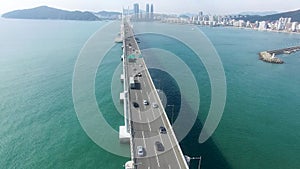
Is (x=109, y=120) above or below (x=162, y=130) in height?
below

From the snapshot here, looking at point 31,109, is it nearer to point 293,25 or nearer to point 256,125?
point 256,125

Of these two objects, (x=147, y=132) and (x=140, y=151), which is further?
(x=147, y=132)

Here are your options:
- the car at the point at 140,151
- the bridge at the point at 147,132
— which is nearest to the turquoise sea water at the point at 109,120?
the bridge at the point at 147,132

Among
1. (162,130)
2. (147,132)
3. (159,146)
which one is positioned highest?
(162,130)

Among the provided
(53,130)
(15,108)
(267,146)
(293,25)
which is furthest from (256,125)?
(293,25)

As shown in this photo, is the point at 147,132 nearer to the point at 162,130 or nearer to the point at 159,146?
the point at 162,130

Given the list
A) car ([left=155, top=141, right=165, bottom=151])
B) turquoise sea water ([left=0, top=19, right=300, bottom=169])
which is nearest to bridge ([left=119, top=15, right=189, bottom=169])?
car ([left=155, top=141, right=165, bottom=151])

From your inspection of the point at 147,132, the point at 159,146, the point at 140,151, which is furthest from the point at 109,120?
the point at 140,151

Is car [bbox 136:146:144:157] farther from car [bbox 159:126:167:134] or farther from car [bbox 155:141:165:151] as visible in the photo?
car [bbox 159:126:167:134]
